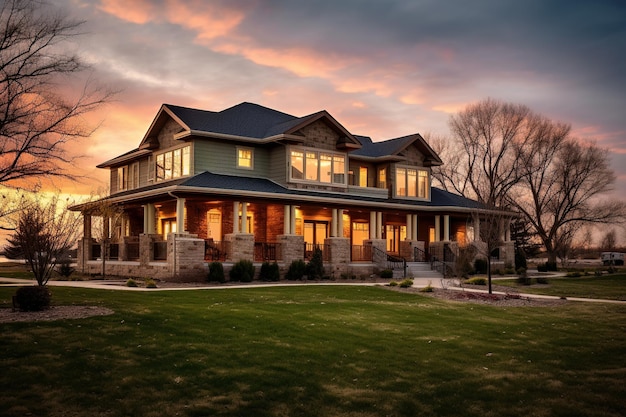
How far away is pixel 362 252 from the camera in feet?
108

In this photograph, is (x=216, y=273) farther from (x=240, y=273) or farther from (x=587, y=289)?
(x=587, y=289)

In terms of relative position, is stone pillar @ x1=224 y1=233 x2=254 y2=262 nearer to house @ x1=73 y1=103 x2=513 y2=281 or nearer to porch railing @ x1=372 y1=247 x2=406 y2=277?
house @ x1=73 y1=103 x2=513 y2=281

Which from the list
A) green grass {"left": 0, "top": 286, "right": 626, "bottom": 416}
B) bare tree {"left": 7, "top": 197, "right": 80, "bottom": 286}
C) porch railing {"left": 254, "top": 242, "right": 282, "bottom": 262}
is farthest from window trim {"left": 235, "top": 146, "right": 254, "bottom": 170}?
green grass {"left": 0, "top": 286, "right": 626, "bottom": 416}

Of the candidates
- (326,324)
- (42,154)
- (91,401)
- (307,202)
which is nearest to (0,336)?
(91,401)

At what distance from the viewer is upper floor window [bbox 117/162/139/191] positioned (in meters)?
37.5

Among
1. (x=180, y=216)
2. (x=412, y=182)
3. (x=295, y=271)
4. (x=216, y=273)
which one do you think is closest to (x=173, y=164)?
(x=180, y=216)

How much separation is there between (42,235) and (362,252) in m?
20.3

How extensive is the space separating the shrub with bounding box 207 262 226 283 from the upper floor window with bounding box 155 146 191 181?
6.75 metres

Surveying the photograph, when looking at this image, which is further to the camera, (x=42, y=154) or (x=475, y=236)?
(x=475, y=236)

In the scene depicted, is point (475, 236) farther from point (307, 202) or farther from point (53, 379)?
point (53, 379)

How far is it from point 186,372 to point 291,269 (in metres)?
18.9

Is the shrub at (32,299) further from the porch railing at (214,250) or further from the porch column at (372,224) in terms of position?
the porch column at (372,224)

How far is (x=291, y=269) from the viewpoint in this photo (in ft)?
93.2

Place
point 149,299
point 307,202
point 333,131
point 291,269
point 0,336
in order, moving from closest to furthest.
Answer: point 0,336
point 149,299
point 291,269
point 307,202
point 333,131
